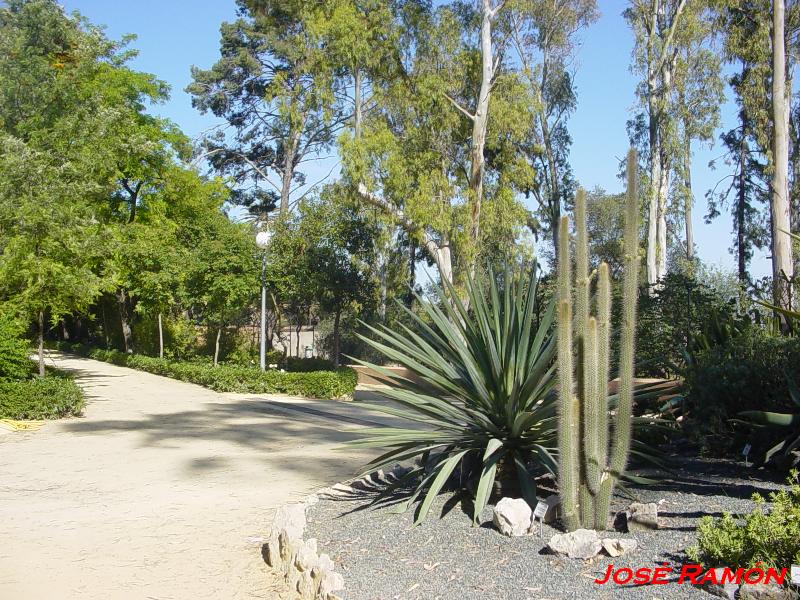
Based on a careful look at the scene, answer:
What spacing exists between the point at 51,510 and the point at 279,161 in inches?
1263

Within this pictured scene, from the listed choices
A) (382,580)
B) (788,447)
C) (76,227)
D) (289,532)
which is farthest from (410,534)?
(76,227)

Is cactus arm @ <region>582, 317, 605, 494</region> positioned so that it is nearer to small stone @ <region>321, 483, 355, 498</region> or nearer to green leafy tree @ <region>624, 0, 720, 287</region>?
small stone @ <region>321, 483, 355, 498</region>

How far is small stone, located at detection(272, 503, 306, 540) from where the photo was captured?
16.6 feet

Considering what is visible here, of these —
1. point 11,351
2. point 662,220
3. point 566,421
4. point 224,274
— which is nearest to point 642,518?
point 566,421

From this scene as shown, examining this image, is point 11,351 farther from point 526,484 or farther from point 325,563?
point 526,484

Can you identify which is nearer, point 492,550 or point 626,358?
point 626,358

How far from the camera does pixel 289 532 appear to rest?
5.06 m

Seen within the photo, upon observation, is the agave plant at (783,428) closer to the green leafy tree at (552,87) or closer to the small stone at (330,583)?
the small stone at (330,583)

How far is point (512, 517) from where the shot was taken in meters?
4.33

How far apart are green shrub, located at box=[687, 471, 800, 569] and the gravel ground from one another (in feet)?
0.69

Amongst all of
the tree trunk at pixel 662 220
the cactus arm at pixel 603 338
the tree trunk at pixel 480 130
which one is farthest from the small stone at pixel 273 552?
the tree trunk at pixel 662 220

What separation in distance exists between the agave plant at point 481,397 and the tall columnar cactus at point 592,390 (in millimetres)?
593

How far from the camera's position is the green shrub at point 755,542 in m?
3.29

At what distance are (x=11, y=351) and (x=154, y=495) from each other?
7.25 m
